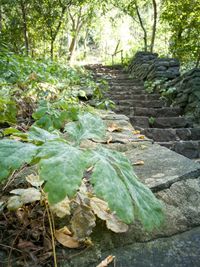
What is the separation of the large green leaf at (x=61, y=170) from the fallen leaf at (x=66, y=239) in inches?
12.8

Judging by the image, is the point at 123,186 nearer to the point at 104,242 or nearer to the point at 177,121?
the point at 104,242

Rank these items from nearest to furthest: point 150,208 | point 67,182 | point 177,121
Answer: point 67,182 → point 150,208 → point 177,121

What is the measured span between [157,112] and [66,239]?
443 cm

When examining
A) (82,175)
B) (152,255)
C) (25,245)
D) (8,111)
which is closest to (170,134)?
(8,111)

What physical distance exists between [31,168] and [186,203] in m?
0.77

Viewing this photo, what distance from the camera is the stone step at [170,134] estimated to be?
405 centimetres

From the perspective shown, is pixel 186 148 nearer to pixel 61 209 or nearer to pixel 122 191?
pixel 61 209

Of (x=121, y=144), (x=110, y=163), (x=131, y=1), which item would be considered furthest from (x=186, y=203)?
(x=131, y=1)

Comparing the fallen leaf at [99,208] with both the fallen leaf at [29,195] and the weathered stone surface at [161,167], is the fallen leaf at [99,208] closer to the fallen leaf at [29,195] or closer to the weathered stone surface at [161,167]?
the fallen leaf at [29,195]

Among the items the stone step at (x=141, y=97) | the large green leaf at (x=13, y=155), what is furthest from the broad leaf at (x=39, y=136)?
the stone step at (x=141, y=97)

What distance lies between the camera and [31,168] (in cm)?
150

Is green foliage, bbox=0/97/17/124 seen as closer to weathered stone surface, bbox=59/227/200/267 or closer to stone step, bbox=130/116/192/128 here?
weathered stone surface, bbox=59/227/200/267

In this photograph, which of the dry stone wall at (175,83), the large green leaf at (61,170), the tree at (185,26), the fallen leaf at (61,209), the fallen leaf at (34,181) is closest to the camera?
the large green leaf at (61,170)

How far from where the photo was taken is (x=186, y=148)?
12.0 feet
